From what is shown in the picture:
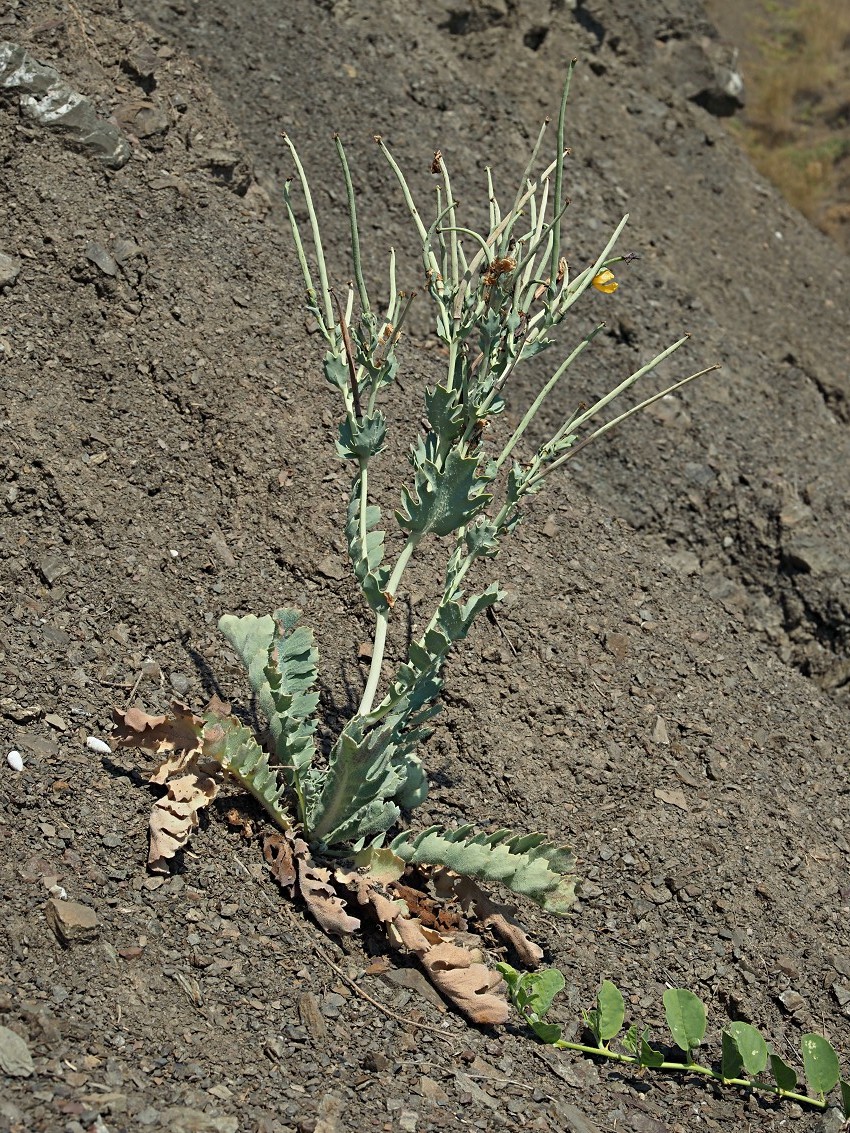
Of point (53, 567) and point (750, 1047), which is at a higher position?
point (750, 1047)

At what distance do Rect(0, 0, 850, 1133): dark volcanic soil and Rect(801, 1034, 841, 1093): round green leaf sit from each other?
0.10 metres

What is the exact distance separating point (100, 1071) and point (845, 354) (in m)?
5.18

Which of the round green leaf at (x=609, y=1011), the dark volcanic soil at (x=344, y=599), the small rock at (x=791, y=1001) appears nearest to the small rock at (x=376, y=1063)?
the dark volcanic soil at (x=344, y=599)

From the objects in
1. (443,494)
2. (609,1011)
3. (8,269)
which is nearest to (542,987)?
(609,1011)

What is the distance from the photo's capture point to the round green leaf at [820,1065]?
2.78 metres

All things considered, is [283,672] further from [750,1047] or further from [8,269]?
[8,269]

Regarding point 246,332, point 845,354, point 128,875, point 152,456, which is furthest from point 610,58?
point 128,875

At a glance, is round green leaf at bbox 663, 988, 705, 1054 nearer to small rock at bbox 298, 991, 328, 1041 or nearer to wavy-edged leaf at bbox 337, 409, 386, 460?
small rock at bbox 298, 991, 328, 1041

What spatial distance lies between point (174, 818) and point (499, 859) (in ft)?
2.42

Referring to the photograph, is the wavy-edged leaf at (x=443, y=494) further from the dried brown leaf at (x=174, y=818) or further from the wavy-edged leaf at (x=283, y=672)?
the dried brown leaf at (x=174, y=818)

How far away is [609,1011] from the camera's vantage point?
2.76 metres

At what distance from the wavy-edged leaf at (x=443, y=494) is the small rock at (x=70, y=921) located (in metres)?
1.04

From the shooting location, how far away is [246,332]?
4113mm

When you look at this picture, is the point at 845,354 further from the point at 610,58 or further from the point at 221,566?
the point at 221,566
